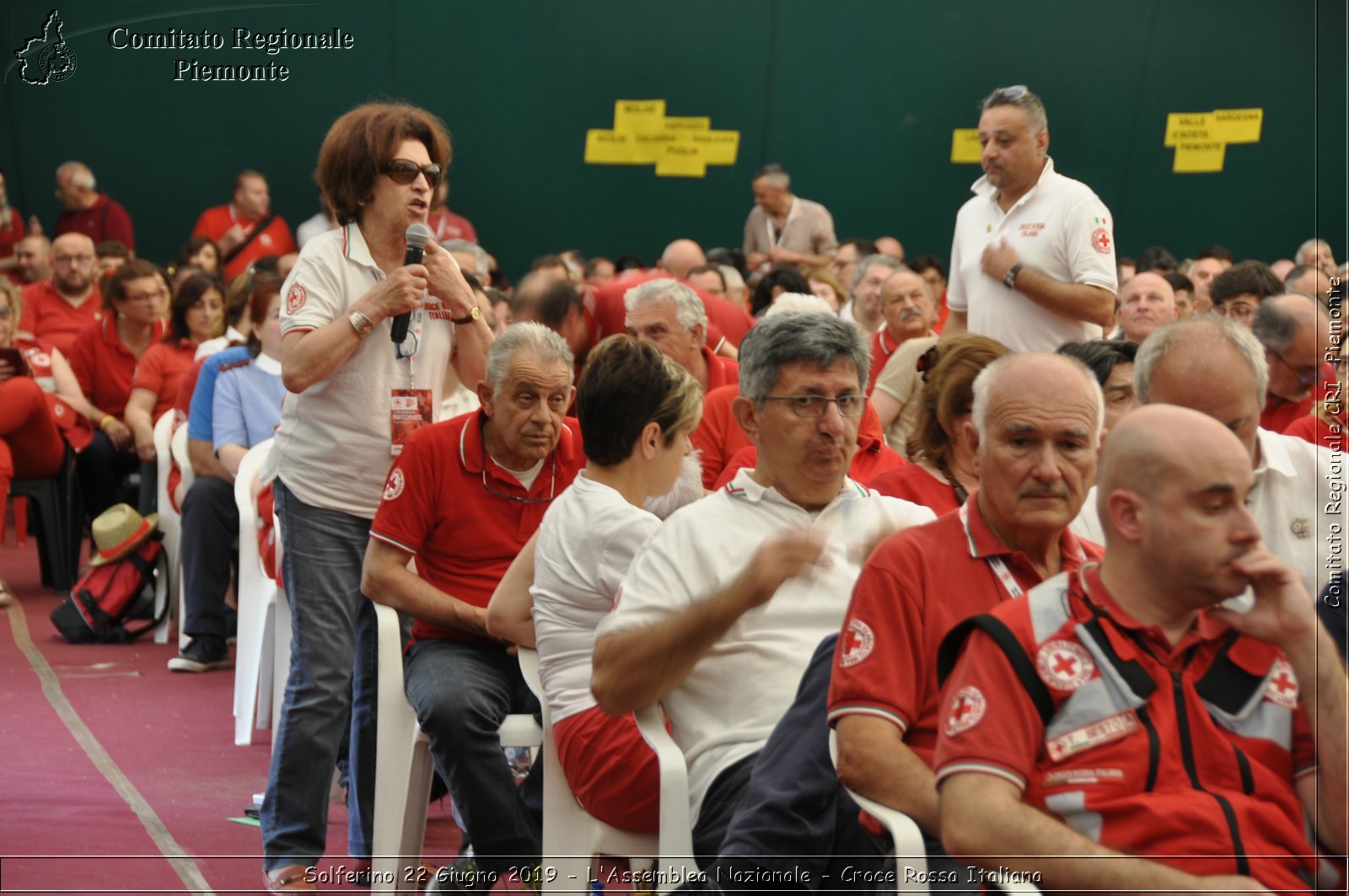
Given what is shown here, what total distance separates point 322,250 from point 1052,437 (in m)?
1.84

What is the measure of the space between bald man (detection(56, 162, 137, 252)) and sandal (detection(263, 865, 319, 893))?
746 centimetres

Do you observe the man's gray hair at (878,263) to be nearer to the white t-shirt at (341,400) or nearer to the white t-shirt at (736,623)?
the white t-shirt at (341,400)

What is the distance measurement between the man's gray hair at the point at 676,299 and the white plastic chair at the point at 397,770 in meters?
1.61

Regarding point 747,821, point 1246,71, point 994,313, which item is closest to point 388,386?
point 747,821

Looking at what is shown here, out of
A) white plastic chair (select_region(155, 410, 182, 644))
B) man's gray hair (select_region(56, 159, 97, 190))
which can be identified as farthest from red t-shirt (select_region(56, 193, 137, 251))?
white plastic chair (select_region(155, 410, 182, 644))

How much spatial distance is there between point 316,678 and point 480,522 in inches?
19.6

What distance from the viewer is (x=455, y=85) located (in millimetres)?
11164

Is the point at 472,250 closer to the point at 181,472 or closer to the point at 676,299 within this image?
the point at 181,472

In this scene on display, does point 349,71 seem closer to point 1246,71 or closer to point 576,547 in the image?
point 1246,71

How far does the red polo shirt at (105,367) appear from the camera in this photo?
7523mm

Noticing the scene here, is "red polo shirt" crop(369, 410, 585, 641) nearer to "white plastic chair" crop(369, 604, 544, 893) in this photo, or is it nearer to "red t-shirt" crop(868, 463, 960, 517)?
"white plastic chair" crop(369, 604, 544, 893)

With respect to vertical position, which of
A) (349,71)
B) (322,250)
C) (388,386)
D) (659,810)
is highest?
(349,71)

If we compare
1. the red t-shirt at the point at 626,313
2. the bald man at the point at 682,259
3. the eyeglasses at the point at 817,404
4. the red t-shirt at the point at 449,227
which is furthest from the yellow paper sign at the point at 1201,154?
the eyeglasses at the point at 817,404

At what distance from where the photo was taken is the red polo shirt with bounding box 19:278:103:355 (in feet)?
28.1
